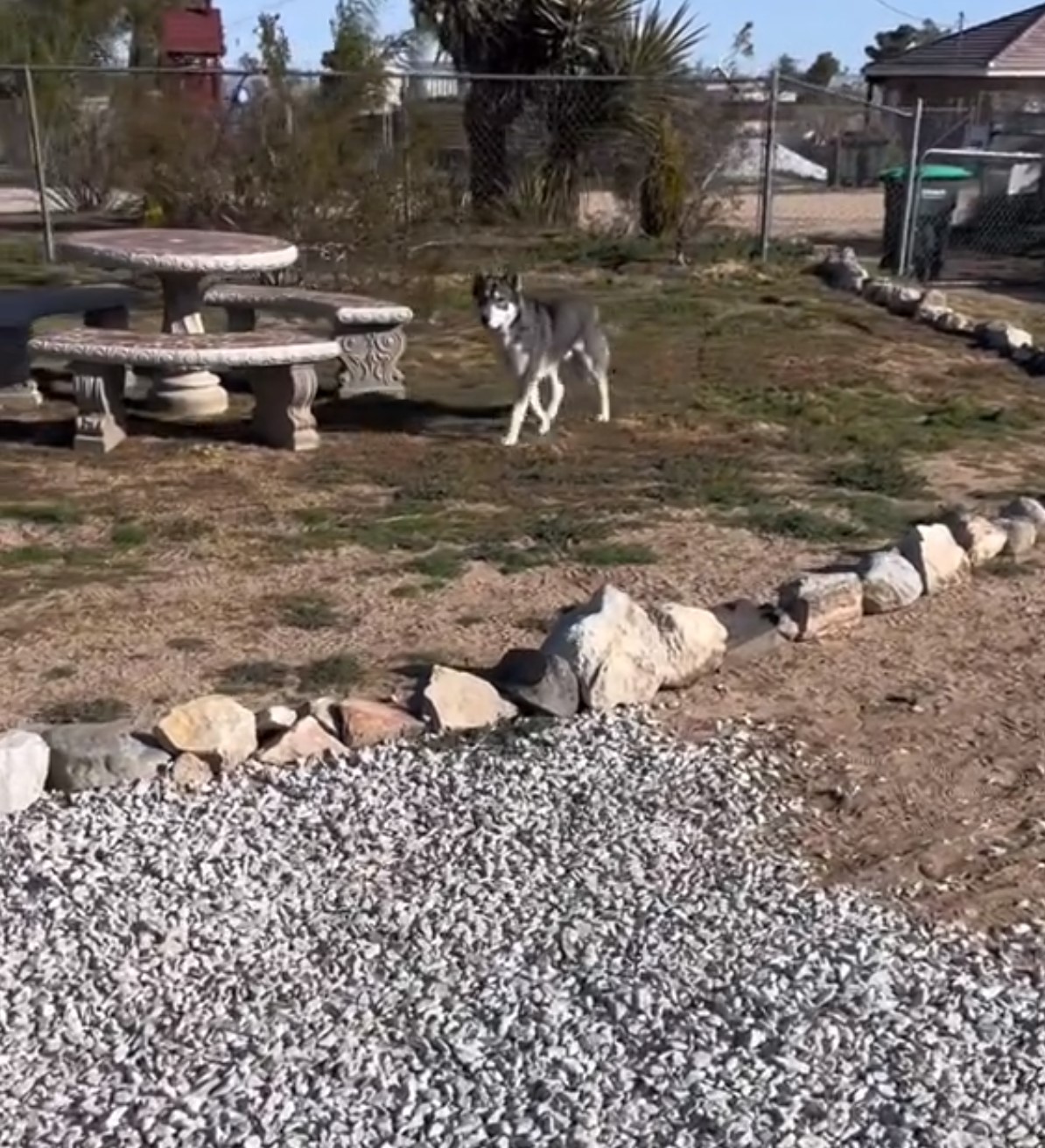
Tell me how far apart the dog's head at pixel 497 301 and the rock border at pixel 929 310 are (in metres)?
4.29

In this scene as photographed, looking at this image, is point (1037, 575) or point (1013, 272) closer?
point (1037, 575)

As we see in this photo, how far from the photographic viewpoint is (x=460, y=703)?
429cm

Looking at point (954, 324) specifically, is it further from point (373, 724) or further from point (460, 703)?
point (373, 724)

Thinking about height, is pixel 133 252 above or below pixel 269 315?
above

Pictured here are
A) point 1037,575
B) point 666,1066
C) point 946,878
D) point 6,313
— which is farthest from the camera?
point 6,313

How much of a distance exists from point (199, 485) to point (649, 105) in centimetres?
1090

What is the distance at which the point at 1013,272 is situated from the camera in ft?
52.5

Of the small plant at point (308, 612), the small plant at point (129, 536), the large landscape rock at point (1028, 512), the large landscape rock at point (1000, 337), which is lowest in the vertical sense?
the large landscape rock at point (1000, 337)

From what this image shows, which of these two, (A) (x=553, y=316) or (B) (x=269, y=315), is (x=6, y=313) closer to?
(B) (x=269, y=315)

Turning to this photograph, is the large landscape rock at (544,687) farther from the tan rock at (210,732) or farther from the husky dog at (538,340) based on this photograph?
the husky dog at (538,340)

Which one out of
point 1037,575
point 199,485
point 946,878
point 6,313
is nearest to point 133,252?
point 6,313

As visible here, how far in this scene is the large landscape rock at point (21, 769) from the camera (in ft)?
12.3

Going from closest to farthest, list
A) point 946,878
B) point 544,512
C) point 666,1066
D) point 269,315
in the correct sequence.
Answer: point 666,1066 → point 946,878 → point 544,512 → point 269,315

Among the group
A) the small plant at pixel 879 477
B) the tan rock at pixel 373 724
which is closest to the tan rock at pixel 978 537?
the small plant at pixel 879 477
